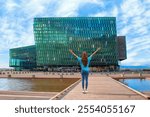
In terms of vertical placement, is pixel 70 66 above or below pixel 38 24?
below

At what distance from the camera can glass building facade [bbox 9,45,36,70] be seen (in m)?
145

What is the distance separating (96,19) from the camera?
410 ft

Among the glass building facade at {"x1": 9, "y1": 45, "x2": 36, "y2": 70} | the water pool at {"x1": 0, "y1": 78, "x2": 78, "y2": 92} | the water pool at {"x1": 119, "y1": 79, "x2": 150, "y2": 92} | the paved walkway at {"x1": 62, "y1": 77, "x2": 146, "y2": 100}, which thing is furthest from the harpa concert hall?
the paved walkway at {"x1": 62, "y1": 77, "x2": 146, "y2": 100}

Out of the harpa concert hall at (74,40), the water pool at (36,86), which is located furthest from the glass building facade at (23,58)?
the water pool at (36,86)

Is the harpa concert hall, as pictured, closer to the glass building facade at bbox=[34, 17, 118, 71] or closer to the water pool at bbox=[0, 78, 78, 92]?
the glass building facade at bbox=[34, 17, 118, 71]

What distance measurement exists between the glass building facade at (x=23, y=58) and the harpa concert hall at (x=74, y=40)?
1916 cm

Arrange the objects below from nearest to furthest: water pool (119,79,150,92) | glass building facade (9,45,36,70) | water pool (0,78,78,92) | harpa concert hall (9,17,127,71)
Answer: water pool (0,78,78,92), water pool (119,79,150,92), harpa concert hall (9,17,127,71), glass building facade (9,45,36,70)

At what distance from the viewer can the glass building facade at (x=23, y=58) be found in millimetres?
144750

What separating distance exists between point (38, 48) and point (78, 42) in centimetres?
1840

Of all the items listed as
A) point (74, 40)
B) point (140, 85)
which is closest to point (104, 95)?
point (140, 85)

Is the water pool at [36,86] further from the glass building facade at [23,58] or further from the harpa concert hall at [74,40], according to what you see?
the glass building facade at [23,58]

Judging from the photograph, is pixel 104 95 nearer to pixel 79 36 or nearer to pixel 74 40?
pixel 74 40

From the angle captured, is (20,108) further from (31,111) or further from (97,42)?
(97,42)

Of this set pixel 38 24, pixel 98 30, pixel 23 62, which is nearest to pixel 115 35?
pixel 98 30
